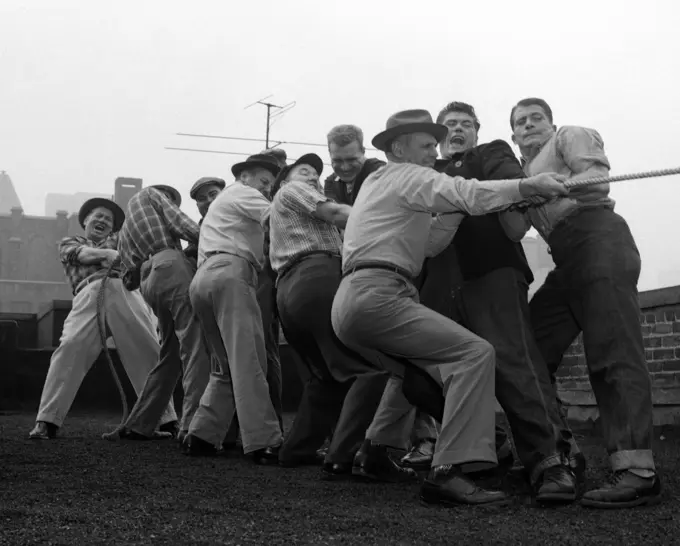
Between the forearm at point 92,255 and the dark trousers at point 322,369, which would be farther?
the forearm at point 92,255

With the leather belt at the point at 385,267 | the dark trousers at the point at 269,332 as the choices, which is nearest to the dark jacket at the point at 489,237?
the leather belt at the point at 385,267

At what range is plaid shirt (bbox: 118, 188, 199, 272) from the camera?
549 centimetres

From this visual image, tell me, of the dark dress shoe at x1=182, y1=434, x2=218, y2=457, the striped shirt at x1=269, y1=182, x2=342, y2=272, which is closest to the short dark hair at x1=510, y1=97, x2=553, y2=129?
the striped shirt at x1=269, y1=182, x2=342, y2=272

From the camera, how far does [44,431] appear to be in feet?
18.2

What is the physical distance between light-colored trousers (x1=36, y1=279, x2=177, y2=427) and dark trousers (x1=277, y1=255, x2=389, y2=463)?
1.92 metres

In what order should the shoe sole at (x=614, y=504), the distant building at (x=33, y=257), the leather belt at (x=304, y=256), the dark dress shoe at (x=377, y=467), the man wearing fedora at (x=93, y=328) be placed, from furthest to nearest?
the distant building at (x=33, y=257) → the man wearing fedora at (x=93, y=328) → the leather belt at (x=304, y=256) → the dark dress shoe at (x=377, y=467) → the shoe sole at (x=614, y=504)

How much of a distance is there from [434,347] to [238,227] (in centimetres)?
199

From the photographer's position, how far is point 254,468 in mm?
4164

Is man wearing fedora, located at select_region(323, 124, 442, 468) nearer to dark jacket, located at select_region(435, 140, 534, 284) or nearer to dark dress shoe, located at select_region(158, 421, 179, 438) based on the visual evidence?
dark jacket, located at select_region(435, 140, 534, 284)

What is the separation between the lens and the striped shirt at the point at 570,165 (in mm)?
3480

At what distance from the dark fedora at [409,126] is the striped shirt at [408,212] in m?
0.12

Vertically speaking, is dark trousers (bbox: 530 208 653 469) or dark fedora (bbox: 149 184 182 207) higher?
dark fedora (bbox: 149 184 182 207)

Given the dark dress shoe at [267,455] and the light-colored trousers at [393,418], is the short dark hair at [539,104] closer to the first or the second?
the light-colored trousers at [393,418]

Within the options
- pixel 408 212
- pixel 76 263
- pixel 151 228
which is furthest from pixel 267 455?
pixel 76 263
